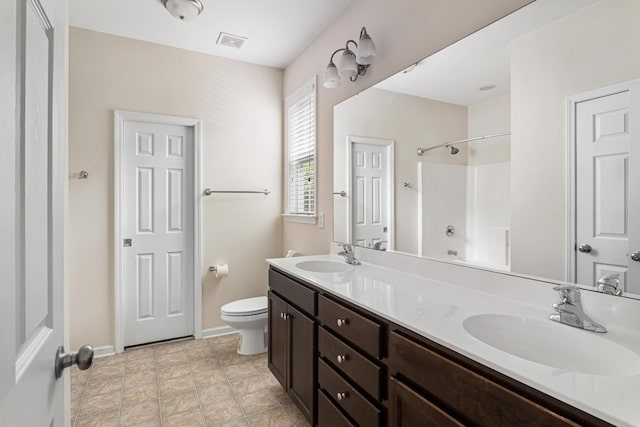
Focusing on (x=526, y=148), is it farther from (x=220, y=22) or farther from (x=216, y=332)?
(x=216, y=332)

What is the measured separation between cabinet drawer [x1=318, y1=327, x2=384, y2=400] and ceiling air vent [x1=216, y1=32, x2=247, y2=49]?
2.48 metres

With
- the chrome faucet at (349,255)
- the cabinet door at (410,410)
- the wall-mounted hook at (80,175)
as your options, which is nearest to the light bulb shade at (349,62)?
the chrome faucet at (349,255)

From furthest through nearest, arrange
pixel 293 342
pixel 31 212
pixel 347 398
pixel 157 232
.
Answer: pixel 157 232
pixel 293 342
pixel 347 398
pixel 31 212

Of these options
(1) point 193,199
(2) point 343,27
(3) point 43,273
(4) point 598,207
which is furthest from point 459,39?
(1) point 193,199

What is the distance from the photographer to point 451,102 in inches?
65.6

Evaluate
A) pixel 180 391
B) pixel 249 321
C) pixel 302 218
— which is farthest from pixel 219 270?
pixel 180 391

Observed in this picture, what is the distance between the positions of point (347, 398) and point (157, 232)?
7.65 ft

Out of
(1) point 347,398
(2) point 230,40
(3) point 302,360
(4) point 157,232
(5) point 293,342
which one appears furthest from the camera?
(4) point 157,232

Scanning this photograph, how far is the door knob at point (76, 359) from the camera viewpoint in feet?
2.37

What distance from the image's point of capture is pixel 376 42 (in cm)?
217

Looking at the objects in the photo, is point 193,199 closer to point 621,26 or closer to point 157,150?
point 157,150

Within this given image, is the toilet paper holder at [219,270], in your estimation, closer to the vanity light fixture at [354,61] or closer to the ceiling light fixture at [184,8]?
the vanity light fixture at [354,61]

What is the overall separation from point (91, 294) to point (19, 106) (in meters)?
2.82

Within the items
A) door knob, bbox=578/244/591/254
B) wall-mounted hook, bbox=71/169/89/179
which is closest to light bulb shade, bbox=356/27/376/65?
door knob, bbox=578/244/591/254
